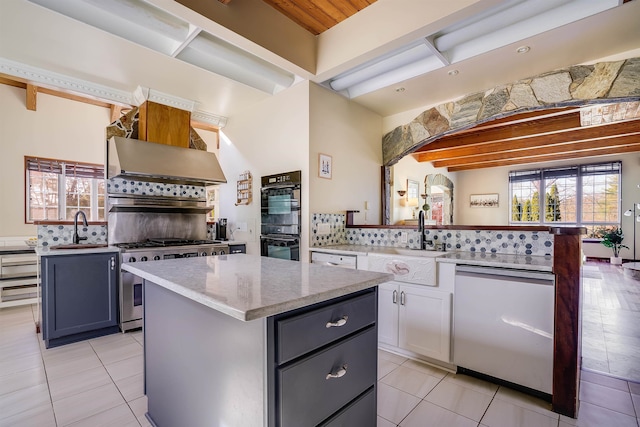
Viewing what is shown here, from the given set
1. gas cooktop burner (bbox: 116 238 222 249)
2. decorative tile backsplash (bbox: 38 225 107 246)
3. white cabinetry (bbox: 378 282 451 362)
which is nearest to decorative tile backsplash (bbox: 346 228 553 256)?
white cabinetry (bbox: 378 282 451 362)

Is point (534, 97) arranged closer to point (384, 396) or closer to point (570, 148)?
point (384, 396)

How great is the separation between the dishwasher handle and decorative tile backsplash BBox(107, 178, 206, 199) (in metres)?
3.52

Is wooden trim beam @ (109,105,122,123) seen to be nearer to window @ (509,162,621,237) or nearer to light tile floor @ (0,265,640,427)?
light tile floor @ (0,265,640,427)

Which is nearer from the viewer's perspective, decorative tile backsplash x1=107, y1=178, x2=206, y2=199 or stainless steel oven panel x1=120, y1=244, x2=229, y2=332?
stainless steel oven panel x1=120, y1=244, x2=229, y2=332

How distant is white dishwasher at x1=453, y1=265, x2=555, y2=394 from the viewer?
190 cm

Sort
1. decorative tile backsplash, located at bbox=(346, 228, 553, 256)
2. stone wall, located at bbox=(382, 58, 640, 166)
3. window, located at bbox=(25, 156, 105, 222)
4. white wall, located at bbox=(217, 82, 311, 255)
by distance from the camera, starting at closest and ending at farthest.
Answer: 1. decorative tile backsplash, located at bbox=(346, 228, 553, 256)
2. stone wall, located at bbox=(382, 58, 640, 166)
3. white wall, located at bbox=(217, 82, 311, 255)
4. window, located at bbox=(25, 156, 105, 222)

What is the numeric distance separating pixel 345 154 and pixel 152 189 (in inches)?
100

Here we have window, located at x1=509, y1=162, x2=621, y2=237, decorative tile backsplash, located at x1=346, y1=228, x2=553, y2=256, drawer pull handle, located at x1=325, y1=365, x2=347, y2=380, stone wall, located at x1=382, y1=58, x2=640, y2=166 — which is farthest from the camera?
window, located at x1=509, y1=162, x2=621, y2=237

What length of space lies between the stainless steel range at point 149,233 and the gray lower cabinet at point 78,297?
4.7 inches

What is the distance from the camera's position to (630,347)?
8.96 feet

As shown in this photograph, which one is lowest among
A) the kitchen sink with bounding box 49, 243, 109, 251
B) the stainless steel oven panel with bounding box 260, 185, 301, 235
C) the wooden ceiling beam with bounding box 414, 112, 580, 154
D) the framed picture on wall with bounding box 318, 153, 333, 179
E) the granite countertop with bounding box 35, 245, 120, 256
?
the granite countertop with bounding box 35, 245, 120, 256

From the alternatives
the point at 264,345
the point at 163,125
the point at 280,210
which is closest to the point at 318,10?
the point at 280,210

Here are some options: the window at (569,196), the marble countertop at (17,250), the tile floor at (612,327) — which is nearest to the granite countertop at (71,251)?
the marble countertop at (17,250)

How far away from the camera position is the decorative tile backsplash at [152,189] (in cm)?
358
